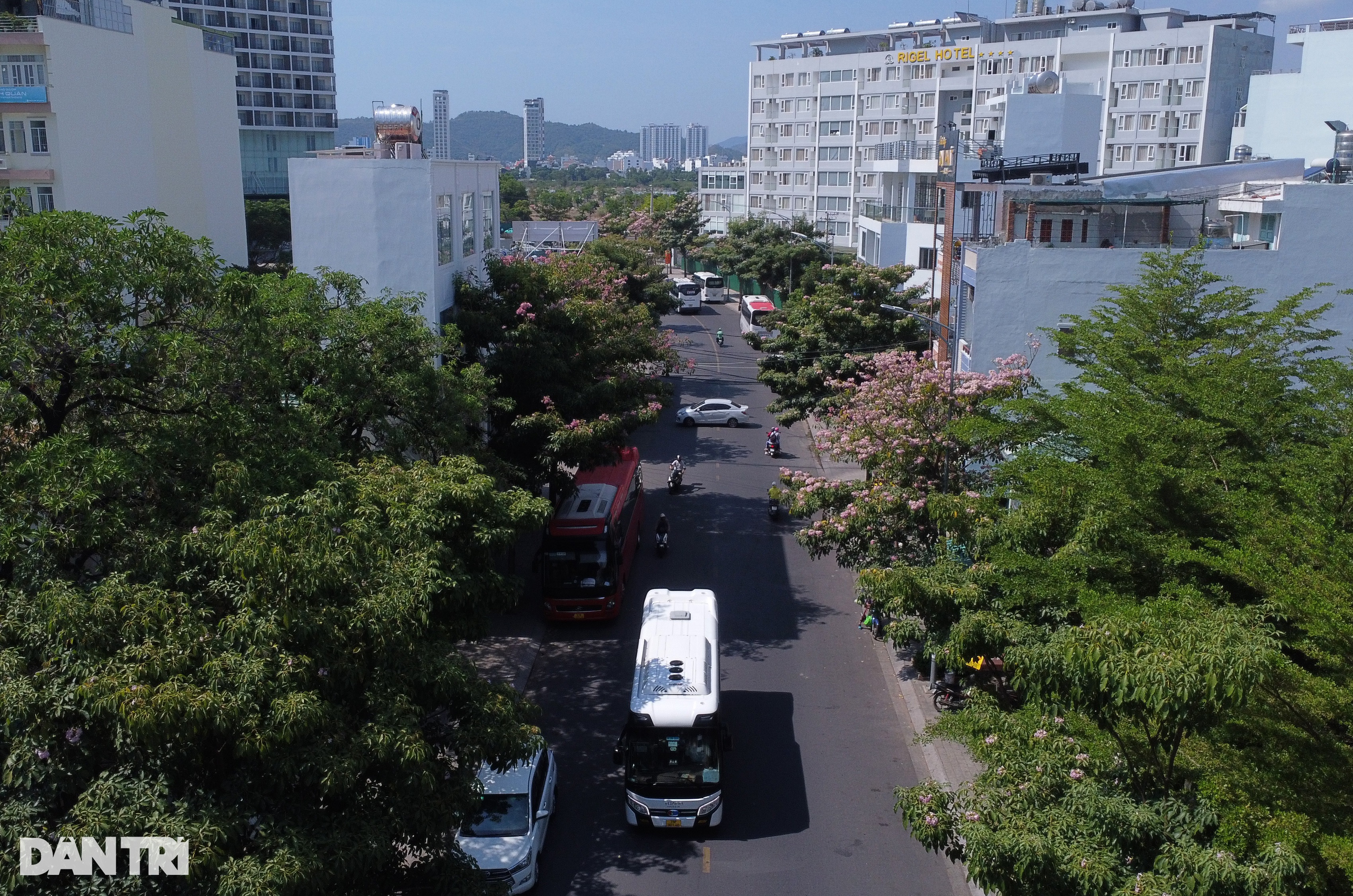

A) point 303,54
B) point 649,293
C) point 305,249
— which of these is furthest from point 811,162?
point 305,249

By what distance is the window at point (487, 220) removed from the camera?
28.2 metres

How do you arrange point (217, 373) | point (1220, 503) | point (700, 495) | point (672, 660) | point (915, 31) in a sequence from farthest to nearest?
point (915, 31) → point (700, 495) → point (672, 660) → point (1220, 503) → point (217, 373)

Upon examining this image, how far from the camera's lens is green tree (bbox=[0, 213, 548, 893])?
7559mm

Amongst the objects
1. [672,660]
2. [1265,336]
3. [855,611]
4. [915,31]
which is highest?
[915,31]

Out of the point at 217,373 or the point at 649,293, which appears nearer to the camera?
the point at 217,373

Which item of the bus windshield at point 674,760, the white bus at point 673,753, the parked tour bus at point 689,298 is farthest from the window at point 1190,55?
the bus windshield at point 674,760

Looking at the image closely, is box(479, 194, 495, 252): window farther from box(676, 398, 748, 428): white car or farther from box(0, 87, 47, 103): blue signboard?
box(0, 87, 47, 103): blue signboard

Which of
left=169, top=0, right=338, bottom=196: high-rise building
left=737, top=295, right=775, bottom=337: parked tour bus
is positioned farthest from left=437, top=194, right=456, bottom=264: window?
left=169, top=0, right=338, bottom=196: high-rise building

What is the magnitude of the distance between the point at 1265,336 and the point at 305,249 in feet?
61.2

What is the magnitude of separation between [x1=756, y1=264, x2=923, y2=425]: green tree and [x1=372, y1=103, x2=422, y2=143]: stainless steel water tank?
35.5 feet

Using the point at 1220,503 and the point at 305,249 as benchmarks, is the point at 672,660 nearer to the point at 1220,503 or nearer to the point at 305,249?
the point at 1220,503

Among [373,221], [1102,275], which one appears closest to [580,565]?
[373,221]

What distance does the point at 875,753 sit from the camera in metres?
18.0

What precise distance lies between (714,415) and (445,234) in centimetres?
2122
